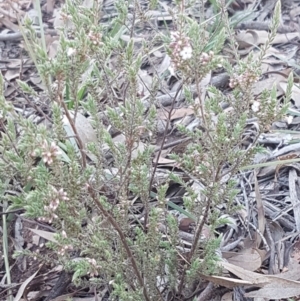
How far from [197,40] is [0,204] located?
3.33 feet

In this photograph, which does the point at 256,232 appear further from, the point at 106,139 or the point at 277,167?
the point at 106,139

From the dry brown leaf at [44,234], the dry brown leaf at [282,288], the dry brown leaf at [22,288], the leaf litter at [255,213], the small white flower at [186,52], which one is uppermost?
the small white flower at [186,52]

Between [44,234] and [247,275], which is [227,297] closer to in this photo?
[247,275]

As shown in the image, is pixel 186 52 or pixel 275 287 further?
pixel 275 287

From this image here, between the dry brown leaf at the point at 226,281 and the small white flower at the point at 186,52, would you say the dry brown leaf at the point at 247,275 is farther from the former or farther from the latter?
the small white flower at the point at 186,52

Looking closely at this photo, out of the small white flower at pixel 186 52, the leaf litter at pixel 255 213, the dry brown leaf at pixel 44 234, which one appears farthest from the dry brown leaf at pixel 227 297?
the small white flower at pixel 186 52

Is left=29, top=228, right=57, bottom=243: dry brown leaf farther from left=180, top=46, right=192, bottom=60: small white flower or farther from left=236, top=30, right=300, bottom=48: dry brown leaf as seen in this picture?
left=236, top=30, right=300, bottom=48: dry brown leaf

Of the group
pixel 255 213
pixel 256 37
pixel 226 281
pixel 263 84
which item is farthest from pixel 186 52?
pixel 256 37

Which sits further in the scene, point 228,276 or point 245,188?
point 245,188

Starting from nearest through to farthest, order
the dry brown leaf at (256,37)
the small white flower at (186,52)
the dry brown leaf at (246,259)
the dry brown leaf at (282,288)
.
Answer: the small white flower at (186,52)
the dry brown leaf at (282,288)
the dry brown leaf at (246,259)
the dry brown leaf at (256,37)

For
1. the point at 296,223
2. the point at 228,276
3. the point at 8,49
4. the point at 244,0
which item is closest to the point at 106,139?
the point at 228,276

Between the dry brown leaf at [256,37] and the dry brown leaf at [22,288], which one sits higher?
the dry brown leaf at [256,37]

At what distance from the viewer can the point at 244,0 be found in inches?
120

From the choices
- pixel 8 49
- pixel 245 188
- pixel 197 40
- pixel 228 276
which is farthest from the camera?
pixel 8 49
